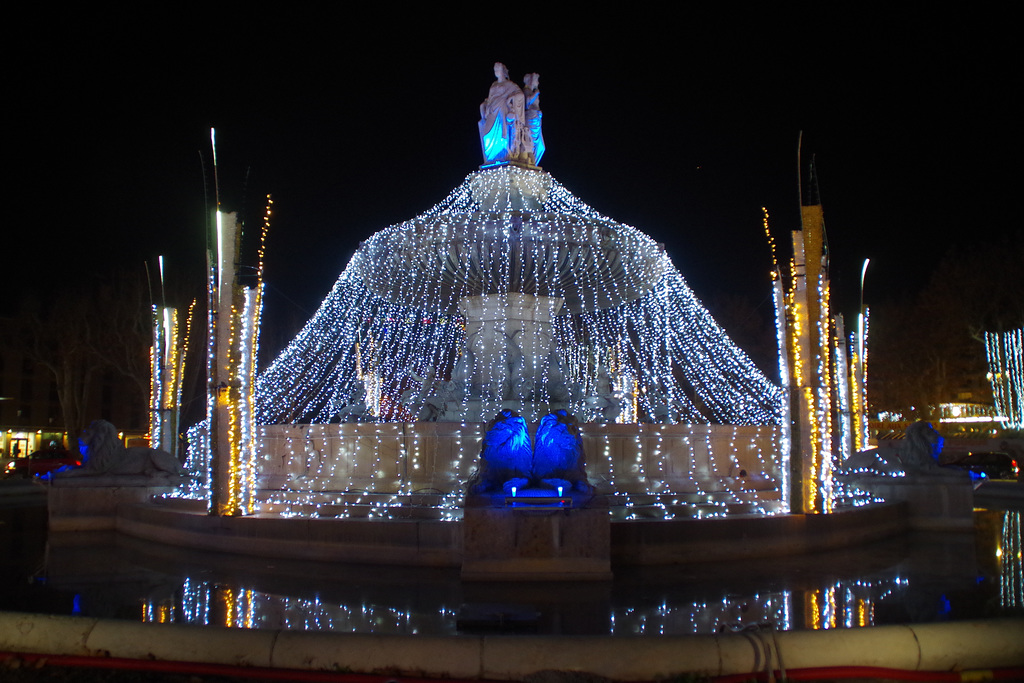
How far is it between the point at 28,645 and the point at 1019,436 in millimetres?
33587

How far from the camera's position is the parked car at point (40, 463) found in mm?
22083

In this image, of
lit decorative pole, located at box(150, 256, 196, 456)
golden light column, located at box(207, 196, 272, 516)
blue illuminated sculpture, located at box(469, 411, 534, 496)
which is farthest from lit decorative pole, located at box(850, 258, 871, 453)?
lit decorative pole, located at box(150, 256, 196, 456)

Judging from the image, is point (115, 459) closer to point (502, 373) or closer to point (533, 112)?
point (502, 373)

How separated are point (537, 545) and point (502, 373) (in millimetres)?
7918

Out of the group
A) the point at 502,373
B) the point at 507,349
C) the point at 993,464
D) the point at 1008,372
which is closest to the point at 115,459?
the point at 502,373

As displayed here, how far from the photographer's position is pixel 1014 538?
9.88 meters

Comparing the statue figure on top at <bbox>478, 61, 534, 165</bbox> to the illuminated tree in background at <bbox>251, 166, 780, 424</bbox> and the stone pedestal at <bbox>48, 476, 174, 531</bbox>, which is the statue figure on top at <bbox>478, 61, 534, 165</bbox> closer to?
the illuminated tree in background at <bbox>251, 166, 780, 424</bbox>

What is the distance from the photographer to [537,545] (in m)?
6.81

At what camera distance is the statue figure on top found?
16594 mm

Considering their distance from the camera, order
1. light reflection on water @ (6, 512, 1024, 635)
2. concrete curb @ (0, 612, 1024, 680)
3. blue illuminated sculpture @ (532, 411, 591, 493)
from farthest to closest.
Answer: blue illuminated sculpture @ (532, 411, 591, 493), light reflection on water @ (6, 512, 1024, 635), concrete curb @ (0, 612, 1024, 680)

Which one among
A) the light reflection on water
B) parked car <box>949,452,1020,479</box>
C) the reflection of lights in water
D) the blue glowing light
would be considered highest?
the blue glowing light

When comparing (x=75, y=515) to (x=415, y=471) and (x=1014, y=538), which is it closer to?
(x=415, y=471)

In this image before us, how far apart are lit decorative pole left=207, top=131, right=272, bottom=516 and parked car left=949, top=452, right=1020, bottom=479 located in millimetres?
21929

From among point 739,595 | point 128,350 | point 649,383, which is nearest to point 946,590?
point 739,595
